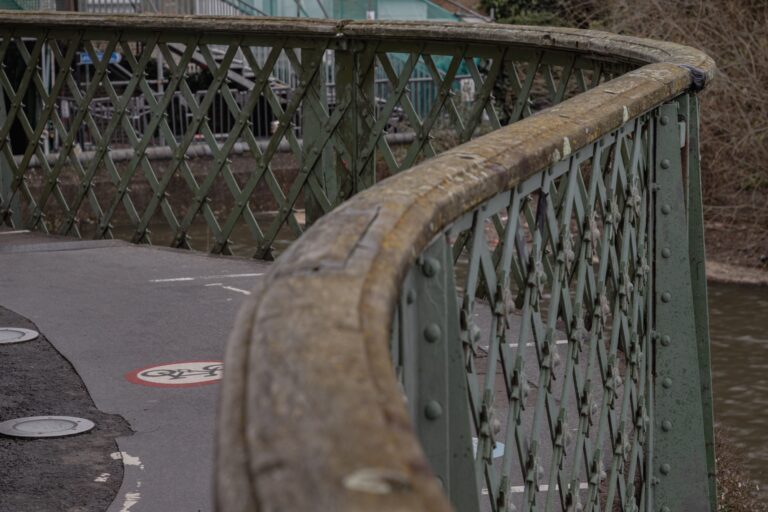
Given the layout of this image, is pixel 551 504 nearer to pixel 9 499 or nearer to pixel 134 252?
pixel 9 499

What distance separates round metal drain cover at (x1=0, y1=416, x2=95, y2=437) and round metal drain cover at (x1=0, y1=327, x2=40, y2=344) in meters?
1.18

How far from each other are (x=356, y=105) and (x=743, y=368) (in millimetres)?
7432

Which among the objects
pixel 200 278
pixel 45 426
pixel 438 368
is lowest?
pixel 200 278

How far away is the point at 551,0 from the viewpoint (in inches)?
1182

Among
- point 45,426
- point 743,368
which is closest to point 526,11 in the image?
point 743,368

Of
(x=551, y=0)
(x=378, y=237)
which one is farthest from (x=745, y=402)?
(x=551, y=0)

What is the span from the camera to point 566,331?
3123 millimetres

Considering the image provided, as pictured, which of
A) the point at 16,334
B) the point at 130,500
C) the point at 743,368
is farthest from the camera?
the point at 743,368

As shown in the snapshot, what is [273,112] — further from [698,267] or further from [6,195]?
[698,267]

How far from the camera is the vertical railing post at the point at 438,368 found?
1872mm

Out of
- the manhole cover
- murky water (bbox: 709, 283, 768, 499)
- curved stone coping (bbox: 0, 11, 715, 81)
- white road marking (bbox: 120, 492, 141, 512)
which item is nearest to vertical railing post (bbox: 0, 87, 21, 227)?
curved stone coping (bbox: 0, 11, 715, 81)

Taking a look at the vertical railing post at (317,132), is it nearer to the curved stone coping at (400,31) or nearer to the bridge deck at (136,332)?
the curved stone coping at (400,31)

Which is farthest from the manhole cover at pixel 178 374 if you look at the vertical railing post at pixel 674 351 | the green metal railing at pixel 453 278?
the vertical railing post at pixel 674 351

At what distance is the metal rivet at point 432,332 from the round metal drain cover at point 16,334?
4.04 meters
